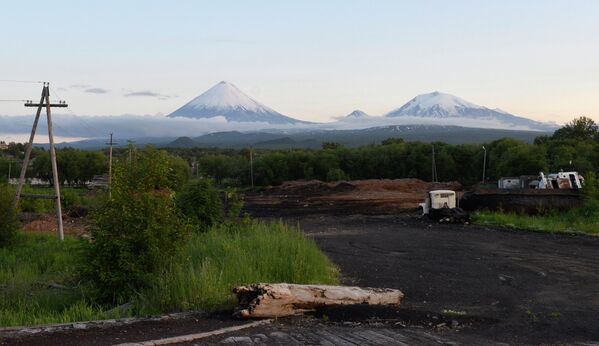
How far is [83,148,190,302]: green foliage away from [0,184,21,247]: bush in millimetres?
16185

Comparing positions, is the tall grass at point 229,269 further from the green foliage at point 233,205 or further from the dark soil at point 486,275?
the green foliage at point 233,205

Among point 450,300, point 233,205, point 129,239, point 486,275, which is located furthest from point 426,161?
point 129,239

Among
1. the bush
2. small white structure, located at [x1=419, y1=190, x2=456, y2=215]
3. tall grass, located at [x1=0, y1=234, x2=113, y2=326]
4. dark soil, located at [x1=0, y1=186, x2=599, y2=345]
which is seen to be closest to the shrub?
tall grass, located at [x1=0, y1=234, x2=113, y2=326]

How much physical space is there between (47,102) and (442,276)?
69.0 ft

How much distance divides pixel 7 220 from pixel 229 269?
18.9 metres

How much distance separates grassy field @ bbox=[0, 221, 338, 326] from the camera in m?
9.62

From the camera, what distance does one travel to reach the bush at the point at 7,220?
2602 cm

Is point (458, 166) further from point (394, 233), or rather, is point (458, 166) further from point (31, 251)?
point (31, 251)

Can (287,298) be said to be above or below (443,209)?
above

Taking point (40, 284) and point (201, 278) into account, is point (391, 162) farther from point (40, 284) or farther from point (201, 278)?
point (201, 278)

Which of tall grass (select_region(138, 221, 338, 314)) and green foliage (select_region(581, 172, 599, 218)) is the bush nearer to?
tall grass (select_region(138, 221, 338, 314))

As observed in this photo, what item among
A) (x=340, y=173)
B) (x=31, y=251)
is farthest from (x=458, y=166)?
(x=31, y=251)

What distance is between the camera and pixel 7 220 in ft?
86.2

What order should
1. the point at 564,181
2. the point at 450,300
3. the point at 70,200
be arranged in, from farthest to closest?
the point at 70,200 < the point at 564,181 < the point at 450,300
